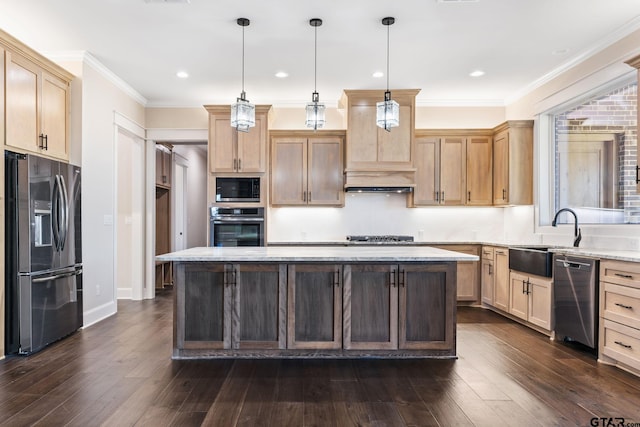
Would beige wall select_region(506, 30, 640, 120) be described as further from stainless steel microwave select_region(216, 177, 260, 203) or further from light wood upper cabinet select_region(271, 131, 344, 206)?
stainless steel microwave select_region(216, 177, 260, 203)

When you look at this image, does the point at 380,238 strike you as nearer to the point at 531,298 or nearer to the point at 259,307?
the point at 531,298

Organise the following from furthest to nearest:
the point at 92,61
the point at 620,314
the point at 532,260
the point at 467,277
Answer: the point at 467,277 → the point at 92,61 → the point at 532,260 → the point at 620,314

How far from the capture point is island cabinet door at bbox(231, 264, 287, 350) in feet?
10.3

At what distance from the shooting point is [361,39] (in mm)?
3873

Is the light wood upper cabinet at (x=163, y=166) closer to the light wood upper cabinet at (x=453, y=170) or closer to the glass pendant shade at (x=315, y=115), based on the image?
the glass pendant shade at (x=315, y=115)

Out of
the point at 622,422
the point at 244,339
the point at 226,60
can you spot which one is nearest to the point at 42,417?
→ the point at 244,339

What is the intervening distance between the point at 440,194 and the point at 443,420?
12.1ft

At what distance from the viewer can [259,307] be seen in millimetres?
3160

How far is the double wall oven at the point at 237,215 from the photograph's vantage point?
5.20 meters

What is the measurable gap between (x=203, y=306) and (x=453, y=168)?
3816 mm

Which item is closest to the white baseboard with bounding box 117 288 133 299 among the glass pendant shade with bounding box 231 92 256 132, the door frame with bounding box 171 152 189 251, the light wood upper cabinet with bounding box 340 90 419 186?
the door frame with bounding box 171 152 189 251

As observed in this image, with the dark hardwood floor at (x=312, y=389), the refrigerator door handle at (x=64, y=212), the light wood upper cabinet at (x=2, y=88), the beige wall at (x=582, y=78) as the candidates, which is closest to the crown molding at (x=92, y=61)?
the light wood upper cabinet at (x=2, y=88)

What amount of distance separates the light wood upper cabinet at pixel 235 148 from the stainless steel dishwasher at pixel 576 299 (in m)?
3.46

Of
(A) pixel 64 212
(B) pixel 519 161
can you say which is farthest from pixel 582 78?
(A) pixel 64 212
